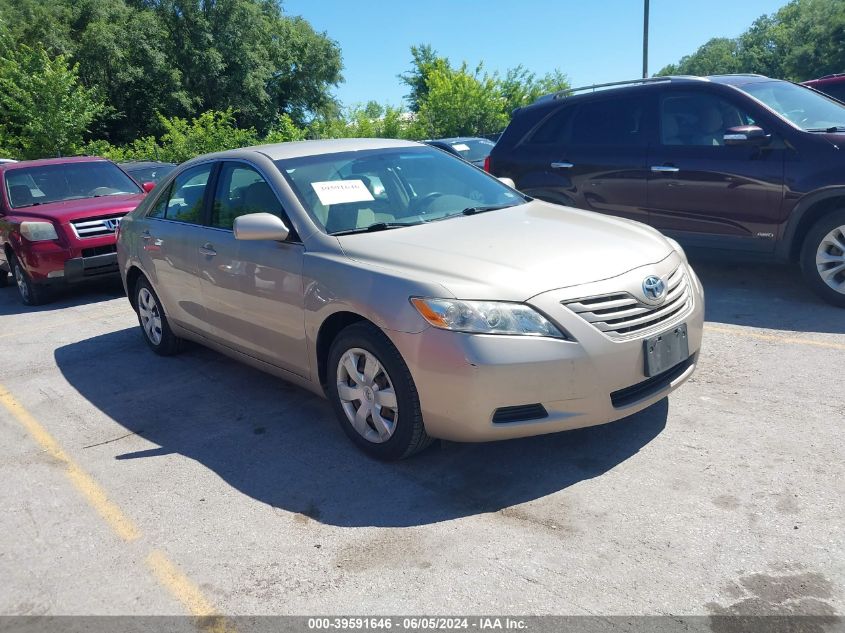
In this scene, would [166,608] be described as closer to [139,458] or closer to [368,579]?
[368,579]

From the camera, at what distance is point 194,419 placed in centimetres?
494

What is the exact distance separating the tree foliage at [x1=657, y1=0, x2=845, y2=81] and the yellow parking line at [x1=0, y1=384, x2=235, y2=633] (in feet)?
155

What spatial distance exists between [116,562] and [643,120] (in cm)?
582

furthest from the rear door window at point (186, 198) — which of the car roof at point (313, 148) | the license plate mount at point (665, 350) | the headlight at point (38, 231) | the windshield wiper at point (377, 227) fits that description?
the headlight at point (38, 231)

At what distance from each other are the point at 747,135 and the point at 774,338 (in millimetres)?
1739

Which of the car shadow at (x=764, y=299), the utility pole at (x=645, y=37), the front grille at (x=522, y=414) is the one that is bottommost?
the car shadow at (x=764, y=299)

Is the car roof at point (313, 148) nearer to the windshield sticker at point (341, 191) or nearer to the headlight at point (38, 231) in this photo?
the windshield sticker at point (341, 191)

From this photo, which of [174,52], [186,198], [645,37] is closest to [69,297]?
[186,198]

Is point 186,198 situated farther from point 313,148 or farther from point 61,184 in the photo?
point 61,184

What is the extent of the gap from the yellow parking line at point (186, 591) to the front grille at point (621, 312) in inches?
77.3

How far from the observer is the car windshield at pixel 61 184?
31.6ft

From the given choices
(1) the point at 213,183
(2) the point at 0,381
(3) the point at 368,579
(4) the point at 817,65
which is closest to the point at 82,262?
(2) the point at 0,381

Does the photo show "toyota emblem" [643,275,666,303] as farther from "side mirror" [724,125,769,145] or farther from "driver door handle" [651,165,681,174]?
"driver door handle" [651,165,681,174]

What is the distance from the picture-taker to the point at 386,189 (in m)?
4.73
